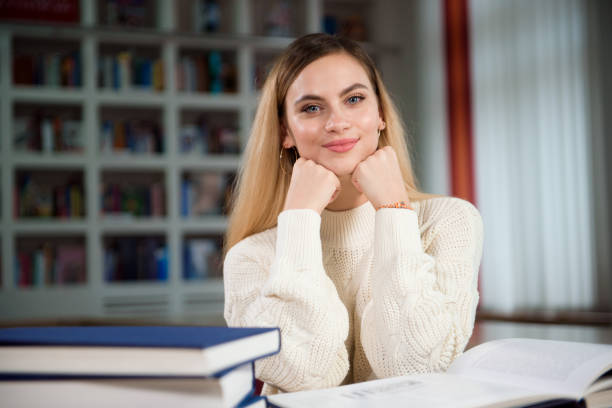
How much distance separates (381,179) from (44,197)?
401cm

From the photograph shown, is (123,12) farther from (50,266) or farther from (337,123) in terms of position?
(337,123)

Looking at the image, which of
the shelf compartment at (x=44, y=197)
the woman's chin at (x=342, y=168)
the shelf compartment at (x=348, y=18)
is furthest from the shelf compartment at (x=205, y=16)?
the woman's chin at (x=342, y=168)

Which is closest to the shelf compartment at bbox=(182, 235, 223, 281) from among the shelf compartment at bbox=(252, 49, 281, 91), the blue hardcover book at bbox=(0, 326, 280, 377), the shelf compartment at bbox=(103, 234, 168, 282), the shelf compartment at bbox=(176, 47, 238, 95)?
the shelf compartment at bbox=(103, 234, 168, 282)

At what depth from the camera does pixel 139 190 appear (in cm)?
474

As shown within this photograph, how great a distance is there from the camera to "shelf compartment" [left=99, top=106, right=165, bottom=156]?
15.3ft

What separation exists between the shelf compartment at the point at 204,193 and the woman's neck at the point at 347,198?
138 inches

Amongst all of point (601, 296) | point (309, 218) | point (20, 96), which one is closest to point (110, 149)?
point (20, 96)

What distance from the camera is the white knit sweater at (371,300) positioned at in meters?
0.95

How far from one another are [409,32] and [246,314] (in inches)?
190

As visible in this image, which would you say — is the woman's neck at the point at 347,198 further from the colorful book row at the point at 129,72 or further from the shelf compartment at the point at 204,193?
the colorful book row at the point at 129,72

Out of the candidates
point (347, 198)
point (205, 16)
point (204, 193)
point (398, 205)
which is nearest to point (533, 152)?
point (204, 193)

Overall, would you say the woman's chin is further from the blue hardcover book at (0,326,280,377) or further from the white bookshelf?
the white bookshelf

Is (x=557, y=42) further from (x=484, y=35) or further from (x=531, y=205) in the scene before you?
(x=531, y=205)

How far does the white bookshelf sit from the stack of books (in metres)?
3.93
